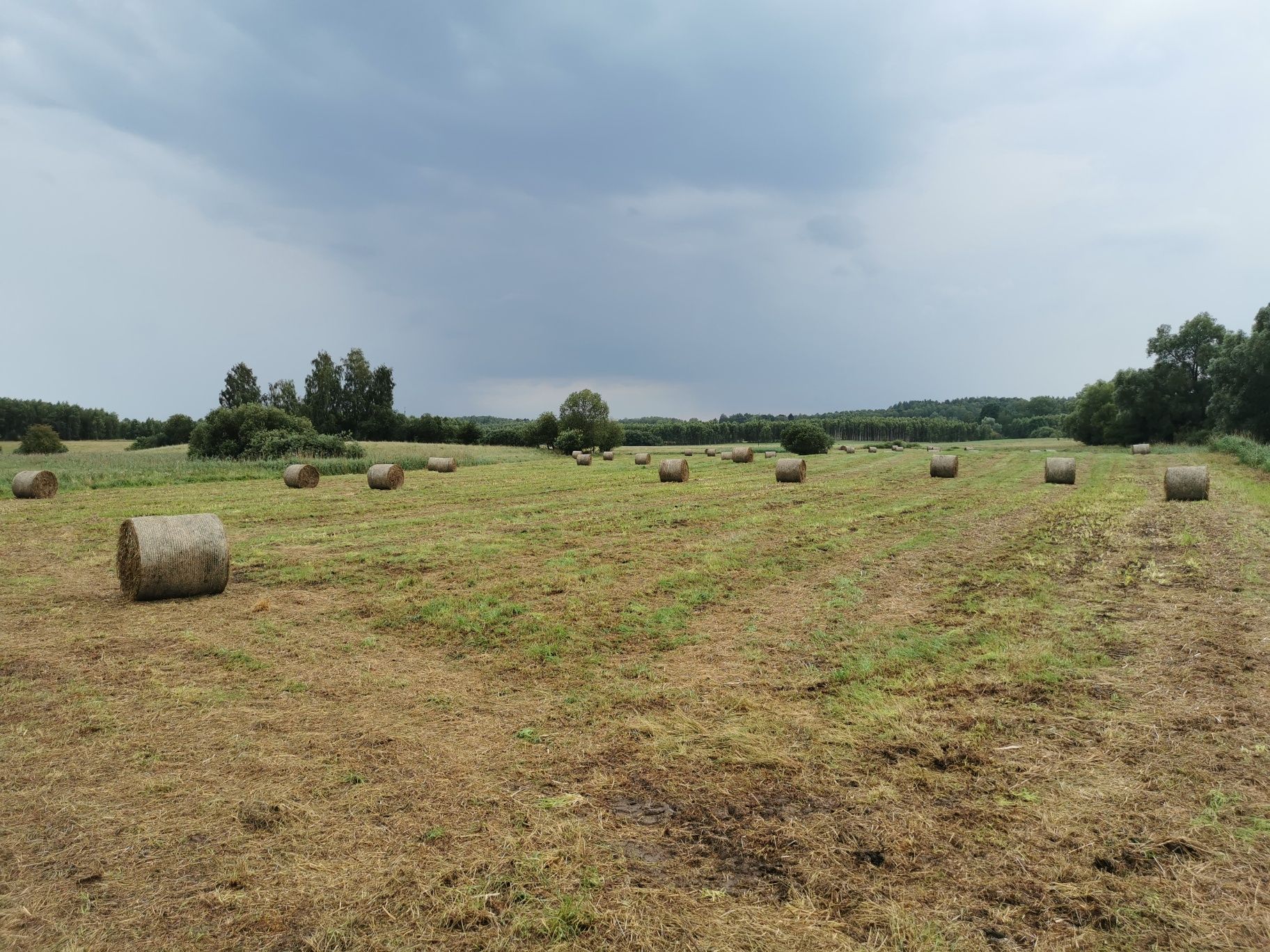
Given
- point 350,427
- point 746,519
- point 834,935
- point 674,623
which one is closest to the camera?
A: point 834,935

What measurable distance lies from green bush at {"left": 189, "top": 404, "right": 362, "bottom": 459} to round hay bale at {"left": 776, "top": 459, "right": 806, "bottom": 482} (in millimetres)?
36256

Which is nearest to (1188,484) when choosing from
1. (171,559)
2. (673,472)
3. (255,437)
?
(673,472)

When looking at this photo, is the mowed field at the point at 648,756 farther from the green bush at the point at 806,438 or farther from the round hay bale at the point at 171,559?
the green bush at the point at 806,438

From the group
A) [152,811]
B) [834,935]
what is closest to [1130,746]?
[834,935]

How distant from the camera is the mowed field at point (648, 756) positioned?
334 cm

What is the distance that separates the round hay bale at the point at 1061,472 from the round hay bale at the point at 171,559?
25903mm

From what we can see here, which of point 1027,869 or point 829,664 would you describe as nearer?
point 1027,869

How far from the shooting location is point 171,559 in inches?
394

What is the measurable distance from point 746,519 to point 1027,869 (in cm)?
1259

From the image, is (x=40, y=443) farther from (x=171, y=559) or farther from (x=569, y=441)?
(x=171, y=559)

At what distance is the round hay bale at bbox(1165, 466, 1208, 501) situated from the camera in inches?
726

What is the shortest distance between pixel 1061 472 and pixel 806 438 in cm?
3607

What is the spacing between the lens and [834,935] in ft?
10.3

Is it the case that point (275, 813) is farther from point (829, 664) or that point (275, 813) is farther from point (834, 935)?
point (829, 664)
